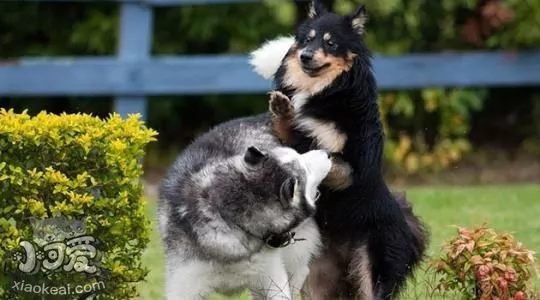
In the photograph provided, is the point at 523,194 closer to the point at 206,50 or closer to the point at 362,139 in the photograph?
the point at 206,50

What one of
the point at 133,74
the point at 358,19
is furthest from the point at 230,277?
the point at 133,74

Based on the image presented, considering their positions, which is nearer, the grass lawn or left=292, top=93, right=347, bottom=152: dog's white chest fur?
left=292, top=93, right=347, bottom=152: dog's white chest fur

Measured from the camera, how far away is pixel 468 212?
1028 cm

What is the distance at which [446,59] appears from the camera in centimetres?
1191

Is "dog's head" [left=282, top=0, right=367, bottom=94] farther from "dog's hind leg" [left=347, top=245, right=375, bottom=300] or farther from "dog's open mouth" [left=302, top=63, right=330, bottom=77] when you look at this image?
"dog's hind leg" [left=347, top=245, right=375, bottom=300]

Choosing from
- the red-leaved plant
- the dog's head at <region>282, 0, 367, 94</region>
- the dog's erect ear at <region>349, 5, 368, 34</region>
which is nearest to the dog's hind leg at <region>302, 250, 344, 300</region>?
the red-leaved plant

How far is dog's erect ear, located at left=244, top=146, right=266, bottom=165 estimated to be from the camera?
5.81m

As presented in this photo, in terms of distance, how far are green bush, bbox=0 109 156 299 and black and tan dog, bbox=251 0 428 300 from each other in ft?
2.83

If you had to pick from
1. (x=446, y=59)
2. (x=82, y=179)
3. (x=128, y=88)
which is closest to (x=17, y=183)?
(x=82, y=179)

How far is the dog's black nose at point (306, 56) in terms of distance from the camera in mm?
→ 6250

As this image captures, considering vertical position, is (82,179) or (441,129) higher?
(441,129)

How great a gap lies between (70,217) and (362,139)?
1.47m

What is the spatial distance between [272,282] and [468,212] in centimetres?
467

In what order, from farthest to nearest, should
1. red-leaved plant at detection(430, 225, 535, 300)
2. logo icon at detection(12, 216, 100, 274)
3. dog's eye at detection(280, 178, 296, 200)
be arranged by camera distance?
red-leaved plant at detection(430, 225, 535, 300)
logo icon at detection(12, 216, 100, 274)
dog's eye at detection(280, 178, 296, 200)
